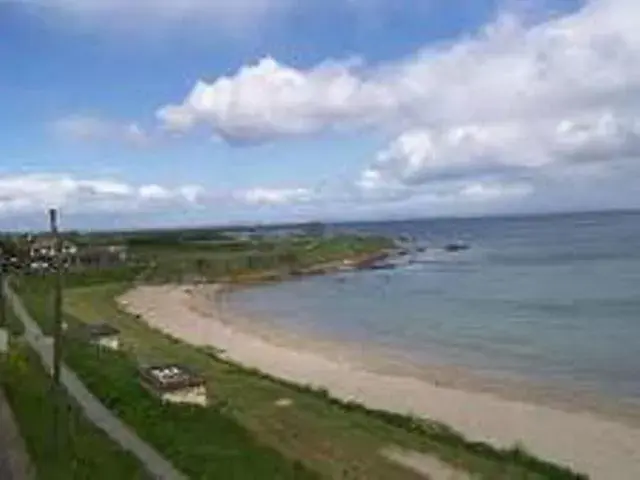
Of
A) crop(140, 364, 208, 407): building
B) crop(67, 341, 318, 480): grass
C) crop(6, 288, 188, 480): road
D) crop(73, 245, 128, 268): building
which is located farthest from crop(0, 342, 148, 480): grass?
crop(73, 245, 128, 268): building

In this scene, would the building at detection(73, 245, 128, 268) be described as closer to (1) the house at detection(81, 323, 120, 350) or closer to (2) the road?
(1) the house at detection(81, 323, 120, 350)

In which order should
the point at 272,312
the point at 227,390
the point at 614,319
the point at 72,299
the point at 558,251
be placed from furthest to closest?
1. the point at 558,251
2. the point at 72,299
3. the point at 272,312
4. the point at 614,319
5. the point at 227,390

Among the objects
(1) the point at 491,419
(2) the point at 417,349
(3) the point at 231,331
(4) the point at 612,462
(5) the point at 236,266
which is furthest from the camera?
(5) the point at 236,266

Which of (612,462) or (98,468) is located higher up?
(98,468)

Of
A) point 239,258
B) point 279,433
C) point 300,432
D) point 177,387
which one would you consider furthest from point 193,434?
point 239,258

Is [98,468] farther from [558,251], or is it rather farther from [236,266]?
[558,251]

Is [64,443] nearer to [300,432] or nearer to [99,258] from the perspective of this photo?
[300,432]

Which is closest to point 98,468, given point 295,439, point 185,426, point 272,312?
point 185,426
